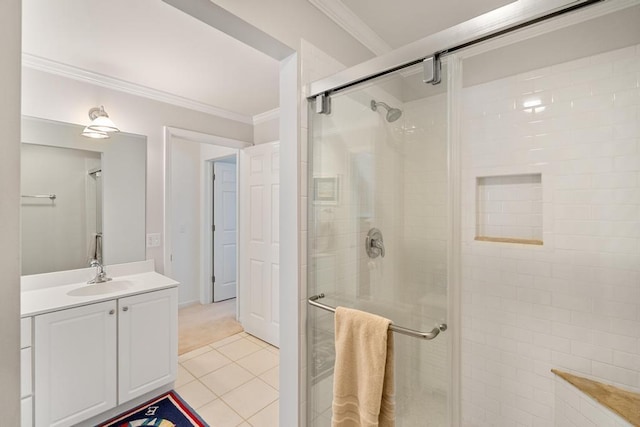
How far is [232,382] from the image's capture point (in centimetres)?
239

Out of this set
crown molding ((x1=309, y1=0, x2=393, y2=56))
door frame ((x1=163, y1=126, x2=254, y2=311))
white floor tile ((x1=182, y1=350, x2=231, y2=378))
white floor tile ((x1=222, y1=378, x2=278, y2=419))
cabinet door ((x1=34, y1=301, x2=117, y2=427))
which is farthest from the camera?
door frame ((x1=163, y1=126, x2=254, y2=311))

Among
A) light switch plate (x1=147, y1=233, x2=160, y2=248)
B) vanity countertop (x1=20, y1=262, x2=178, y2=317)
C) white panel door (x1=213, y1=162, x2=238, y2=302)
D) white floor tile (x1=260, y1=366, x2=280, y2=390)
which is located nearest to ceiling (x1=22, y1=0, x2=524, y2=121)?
light switch plate (x1=147, y1=233, x2=160, y2=248)

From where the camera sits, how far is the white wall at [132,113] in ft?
7.00

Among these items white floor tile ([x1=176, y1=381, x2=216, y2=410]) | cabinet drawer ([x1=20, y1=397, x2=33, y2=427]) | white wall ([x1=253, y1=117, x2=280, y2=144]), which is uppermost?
white wall ([x1=253, y1=117, x2=280, y2=144])

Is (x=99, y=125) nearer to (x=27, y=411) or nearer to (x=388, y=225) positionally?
(x=27, y=411)

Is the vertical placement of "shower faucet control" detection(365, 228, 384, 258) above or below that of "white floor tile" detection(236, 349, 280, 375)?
above

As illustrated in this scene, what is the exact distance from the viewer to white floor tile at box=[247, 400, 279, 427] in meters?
1.94

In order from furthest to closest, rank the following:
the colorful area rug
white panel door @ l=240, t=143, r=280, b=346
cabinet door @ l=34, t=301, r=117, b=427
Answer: white panel door @ l=240, t=143, r=280, b=346
the colorful area rug
cabinet door @ l=34, t=301, r=117, b=427

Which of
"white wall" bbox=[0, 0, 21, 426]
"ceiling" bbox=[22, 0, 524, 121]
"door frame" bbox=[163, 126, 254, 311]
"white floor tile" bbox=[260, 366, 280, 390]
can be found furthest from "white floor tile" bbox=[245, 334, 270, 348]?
"white wall" bbox=[0, 0, 21, 426]

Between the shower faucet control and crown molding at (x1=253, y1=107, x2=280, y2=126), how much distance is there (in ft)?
7.53

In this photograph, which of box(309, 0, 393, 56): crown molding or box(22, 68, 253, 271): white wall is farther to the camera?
box(22, 68, 253, 271): white wall

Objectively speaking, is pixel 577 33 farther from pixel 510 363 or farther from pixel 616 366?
pixel 510 363

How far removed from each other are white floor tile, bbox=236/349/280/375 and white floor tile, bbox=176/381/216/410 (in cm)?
40

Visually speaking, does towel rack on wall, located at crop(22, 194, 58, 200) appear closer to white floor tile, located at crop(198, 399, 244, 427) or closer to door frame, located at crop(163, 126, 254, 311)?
door frame, located at crop(163, 126, 254, 311)
